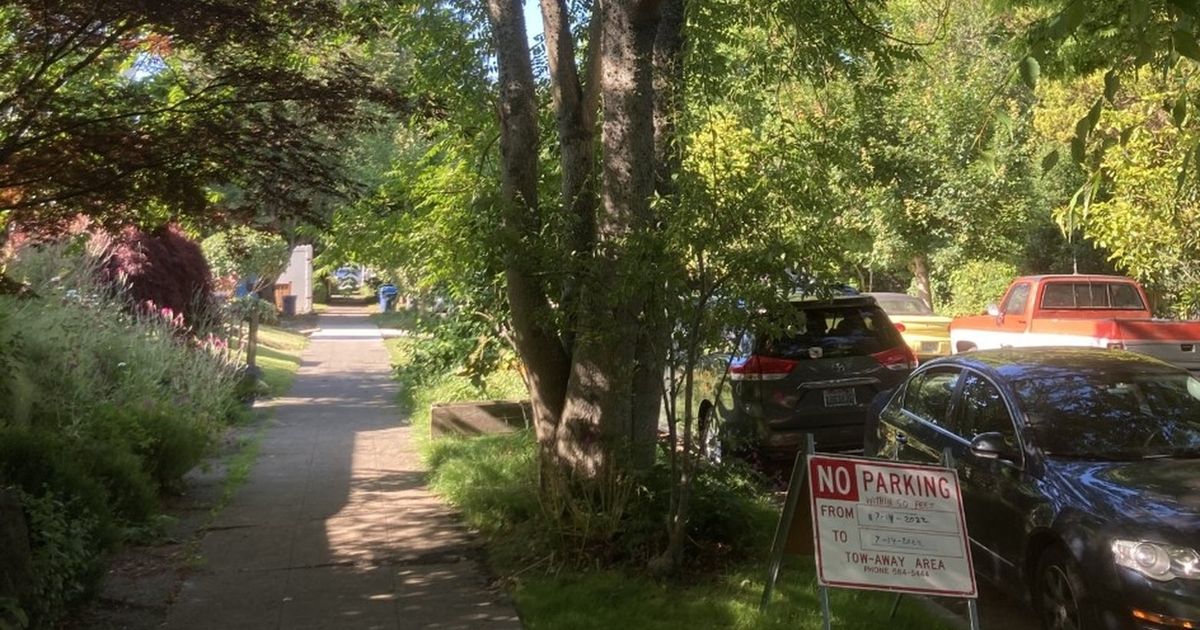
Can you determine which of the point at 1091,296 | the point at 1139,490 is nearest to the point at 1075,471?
the point at 1139,490

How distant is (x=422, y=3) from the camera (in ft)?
38.5

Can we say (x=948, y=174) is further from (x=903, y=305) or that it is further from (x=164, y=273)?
(x=164, y=273)

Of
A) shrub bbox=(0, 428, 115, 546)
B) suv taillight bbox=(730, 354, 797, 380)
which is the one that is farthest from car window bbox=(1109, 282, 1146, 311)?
shrub bbox=(0, 428, 115, 546)

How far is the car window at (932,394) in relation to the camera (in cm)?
Answer: 725

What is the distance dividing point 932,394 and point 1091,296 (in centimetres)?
1053

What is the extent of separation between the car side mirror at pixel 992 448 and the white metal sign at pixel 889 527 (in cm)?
89

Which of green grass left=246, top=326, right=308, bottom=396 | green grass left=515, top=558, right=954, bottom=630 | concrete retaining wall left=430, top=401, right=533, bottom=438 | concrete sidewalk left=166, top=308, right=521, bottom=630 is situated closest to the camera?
green grass left=515, top=558, right=954, bottom=630

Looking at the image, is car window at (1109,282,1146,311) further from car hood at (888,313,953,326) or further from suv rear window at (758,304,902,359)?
suv rear window at (758,304,902,359)

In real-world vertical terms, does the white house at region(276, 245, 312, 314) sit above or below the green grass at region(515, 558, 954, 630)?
above

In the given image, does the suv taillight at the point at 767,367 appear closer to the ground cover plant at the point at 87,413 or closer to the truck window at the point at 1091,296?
the ground cover plant at the point at 87,413

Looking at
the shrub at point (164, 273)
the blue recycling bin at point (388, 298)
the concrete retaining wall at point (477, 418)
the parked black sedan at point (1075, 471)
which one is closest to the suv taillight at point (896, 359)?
the parked black sedan at point (1075, 471)

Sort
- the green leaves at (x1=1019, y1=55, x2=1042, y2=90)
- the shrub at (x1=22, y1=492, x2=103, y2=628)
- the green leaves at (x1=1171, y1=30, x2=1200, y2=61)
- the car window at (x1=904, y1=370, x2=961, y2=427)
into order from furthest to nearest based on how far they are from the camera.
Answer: the car window at (x1=904, y1=370, x2=961, y2=427) < the shrub at (x1=22, y1=492, x2=103, y2=628) < the green leaves at (x1=1019, y1=55, x2=1042, y2=90) < the green leaves at (x1=1171, y1=30, x2=1200, y2=61)

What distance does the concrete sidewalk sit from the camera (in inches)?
253

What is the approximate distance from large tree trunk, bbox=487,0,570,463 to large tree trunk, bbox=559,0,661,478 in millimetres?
298
